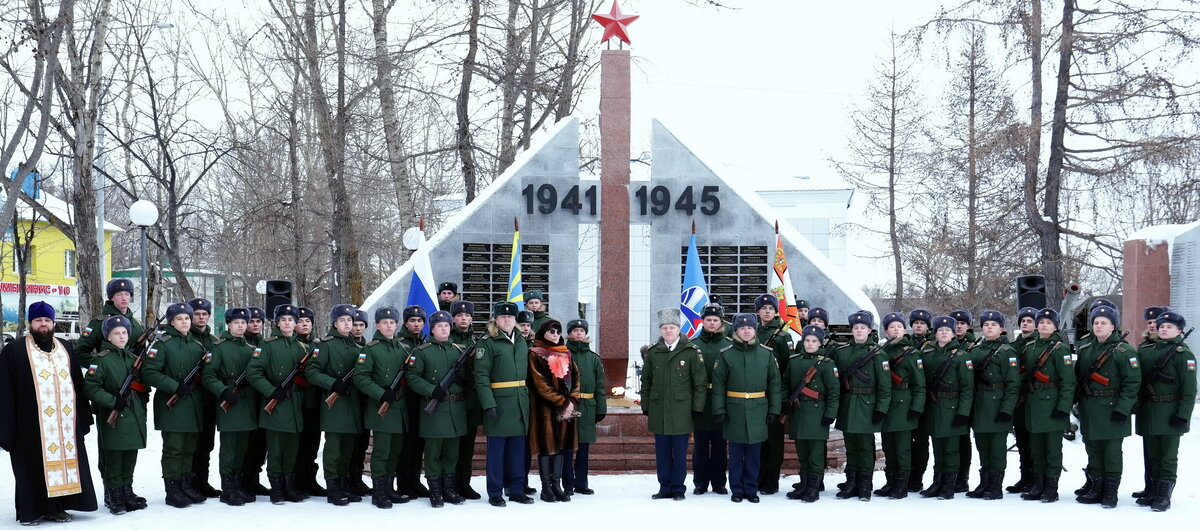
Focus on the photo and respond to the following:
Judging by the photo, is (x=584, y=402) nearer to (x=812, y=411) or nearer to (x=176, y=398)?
(x=812, y=411)

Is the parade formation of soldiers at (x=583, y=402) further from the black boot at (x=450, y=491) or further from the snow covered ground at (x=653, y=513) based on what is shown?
the snow covered ground at (x=653, y=513)

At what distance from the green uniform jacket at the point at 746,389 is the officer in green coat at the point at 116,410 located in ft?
14.3

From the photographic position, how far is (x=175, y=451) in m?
8.49

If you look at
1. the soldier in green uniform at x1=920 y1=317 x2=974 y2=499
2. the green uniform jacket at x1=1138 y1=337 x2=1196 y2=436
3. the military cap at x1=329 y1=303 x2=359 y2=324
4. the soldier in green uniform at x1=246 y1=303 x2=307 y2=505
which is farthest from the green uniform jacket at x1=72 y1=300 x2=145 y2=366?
the green uniform jacket at x1=1138 y1=337 x2=1196 y2=436

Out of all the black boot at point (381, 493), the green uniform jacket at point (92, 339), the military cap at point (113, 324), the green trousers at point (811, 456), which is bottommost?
the black boot at point (381, 493)

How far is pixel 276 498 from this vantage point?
8.72 meters

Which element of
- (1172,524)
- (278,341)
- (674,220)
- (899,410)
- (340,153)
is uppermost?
(340,153)

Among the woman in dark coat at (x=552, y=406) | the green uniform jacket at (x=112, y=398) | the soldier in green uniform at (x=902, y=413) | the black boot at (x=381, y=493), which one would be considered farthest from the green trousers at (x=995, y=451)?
the green uniform jacket at (x=112, y=398)

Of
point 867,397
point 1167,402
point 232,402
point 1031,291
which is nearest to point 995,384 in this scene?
point 867,397

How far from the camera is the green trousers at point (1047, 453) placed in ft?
29.1

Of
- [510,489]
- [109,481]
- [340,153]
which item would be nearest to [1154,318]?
[510,489]

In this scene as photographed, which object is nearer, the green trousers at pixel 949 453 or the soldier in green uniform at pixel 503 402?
the soldier in green uniform at pixel 503 402

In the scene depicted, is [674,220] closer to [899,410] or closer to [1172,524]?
[899,410]

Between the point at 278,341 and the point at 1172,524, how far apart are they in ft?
22.1
